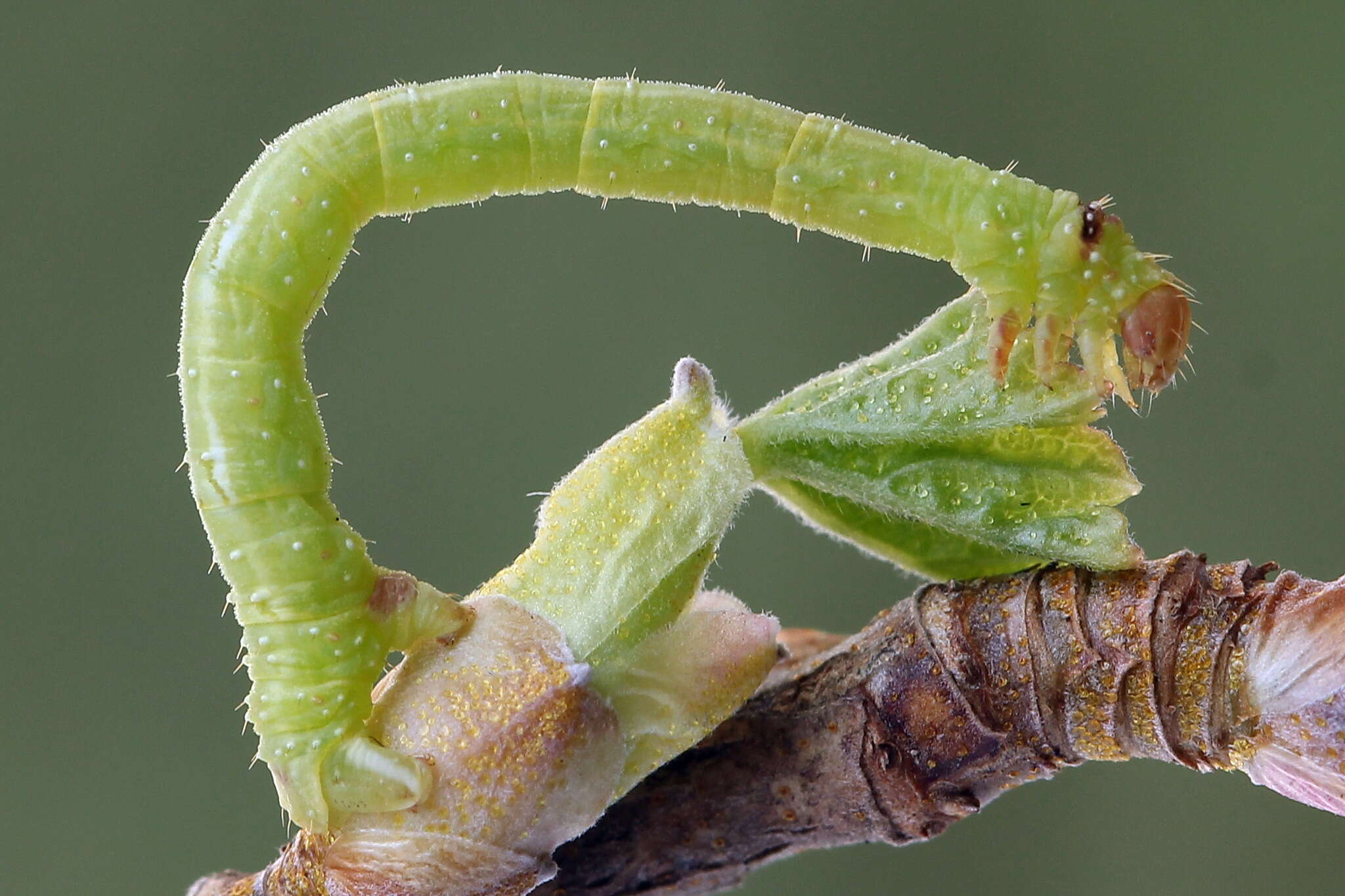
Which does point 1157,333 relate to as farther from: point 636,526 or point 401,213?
point 401,213

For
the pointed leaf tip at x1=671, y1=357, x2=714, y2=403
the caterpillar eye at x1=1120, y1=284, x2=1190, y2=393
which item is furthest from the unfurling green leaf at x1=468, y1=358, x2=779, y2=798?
the caterpillar eye at x1=1120, y1=284, x2=1190, y2=393

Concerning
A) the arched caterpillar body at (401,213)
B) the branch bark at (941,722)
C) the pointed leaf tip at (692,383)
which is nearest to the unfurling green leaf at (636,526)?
the pointed leaf tip at (692,383)

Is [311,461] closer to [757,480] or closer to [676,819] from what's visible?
[757,480]

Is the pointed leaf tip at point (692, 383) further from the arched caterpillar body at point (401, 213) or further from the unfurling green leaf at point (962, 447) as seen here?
the arched caterpillar body at point (401, 213)

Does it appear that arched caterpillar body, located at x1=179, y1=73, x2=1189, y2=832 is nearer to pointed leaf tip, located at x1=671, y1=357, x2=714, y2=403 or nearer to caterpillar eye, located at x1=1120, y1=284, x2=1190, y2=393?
caterpillar eye, located at x1=1120, y1=284, x2=1190, y2=393

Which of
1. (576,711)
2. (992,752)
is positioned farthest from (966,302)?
(576,711)
